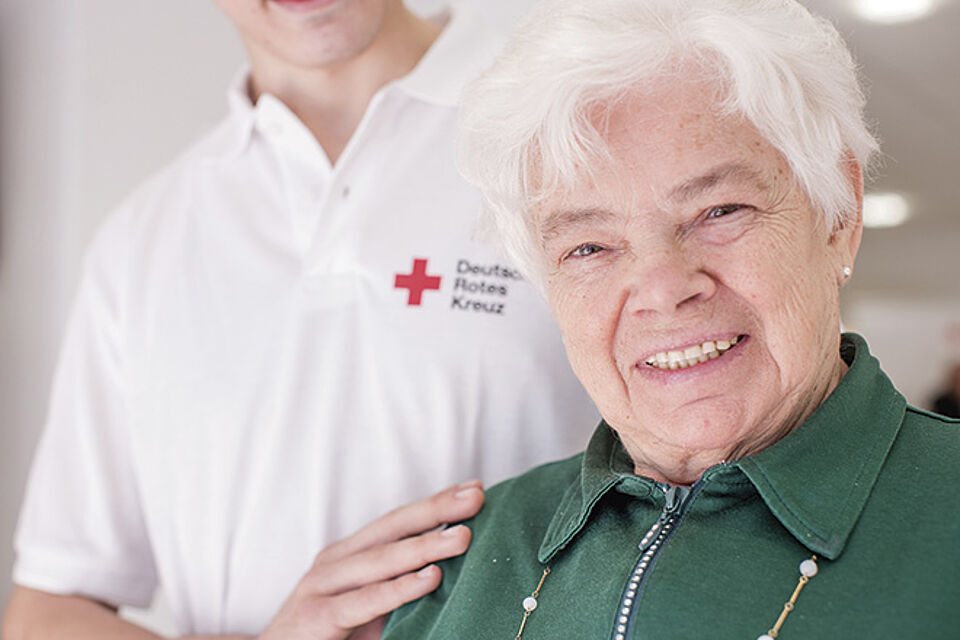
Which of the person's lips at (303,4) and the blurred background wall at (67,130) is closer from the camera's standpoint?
the person's lips at (303,4)

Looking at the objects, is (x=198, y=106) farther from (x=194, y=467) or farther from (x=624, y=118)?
(x=624, y=118)

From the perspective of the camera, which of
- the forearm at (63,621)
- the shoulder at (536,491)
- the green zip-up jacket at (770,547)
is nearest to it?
the green zip-up jacket at (770,547)

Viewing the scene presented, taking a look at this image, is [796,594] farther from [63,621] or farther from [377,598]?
[63,621]

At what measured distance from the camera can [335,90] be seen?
61.6 inches

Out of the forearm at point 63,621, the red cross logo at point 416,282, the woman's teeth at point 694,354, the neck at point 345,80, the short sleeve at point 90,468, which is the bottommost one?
the forearm at point 63,621

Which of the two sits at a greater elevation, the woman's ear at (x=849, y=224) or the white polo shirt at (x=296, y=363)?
the woman's ear at (x=849, y=224)

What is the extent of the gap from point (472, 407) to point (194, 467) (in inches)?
16.3

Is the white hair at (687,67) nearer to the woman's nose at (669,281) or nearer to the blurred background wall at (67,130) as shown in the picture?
the woman's nose at (669,281)

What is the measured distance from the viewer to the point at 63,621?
155cm

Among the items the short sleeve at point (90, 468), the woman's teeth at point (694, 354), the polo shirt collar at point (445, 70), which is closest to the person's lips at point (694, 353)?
the woman's teeth at point (694, 354)

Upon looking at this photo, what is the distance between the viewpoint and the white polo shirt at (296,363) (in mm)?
1447

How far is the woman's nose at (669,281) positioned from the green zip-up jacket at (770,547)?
0.52 feet

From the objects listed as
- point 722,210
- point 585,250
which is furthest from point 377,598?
point 722,210

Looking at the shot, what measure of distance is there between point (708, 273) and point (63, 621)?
3.61 feet
